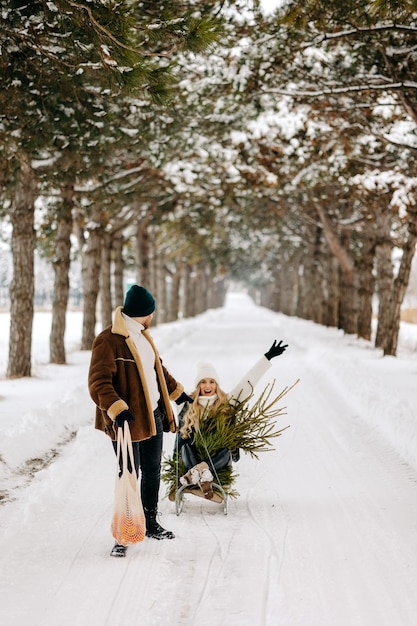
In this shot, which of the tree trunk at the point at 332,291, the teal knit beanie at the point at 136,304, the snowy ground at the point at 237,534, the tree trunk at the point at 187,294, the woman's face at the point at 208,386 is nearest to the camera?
the snowy ground at the point at 237,534

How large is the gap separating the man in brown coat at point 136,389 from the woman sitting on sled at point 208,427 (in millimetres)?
621

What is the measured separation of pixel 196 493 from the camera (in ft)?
20.7

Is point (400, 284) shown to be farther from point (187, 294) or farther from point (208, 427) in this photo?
point (187, 294)

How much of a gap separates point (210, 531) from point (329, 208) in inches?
1035

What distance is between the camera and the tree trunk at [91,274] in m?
20.3

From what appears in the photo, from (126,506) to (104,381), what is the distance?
891 millimetres

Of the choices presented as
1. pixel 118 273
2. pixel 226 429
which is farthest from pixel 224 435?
pixel 118 273

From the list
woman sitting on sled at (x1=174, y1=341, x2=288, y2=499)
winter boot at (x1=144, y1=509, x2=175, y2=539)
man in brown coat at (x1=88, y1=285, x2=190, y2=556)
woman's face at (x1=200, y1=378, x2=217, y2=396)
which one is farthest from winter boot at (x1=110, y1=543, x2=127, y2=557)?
woman's face at (x1=200, y1=378, x2=217, y2=396)

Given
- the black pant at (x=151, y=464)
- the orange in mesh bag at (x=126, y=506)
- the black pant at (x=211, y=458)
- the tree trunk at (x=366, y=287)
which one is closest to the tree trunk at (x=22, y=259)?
the black pant at (x=211, y=458)

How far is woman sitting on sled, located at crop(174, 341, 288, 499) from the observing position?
629cm

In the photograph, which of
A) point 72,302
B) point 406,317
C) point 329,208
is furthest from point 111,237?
point 72,302

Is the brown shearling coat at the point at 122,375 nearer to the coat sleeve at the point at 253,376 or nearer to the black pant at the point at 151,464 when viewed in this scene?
the black pant at the point at 151,464

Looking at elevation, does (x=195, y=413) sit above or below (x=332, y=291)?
below

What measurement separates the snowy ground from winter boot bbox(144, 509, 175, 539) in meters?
0.07
